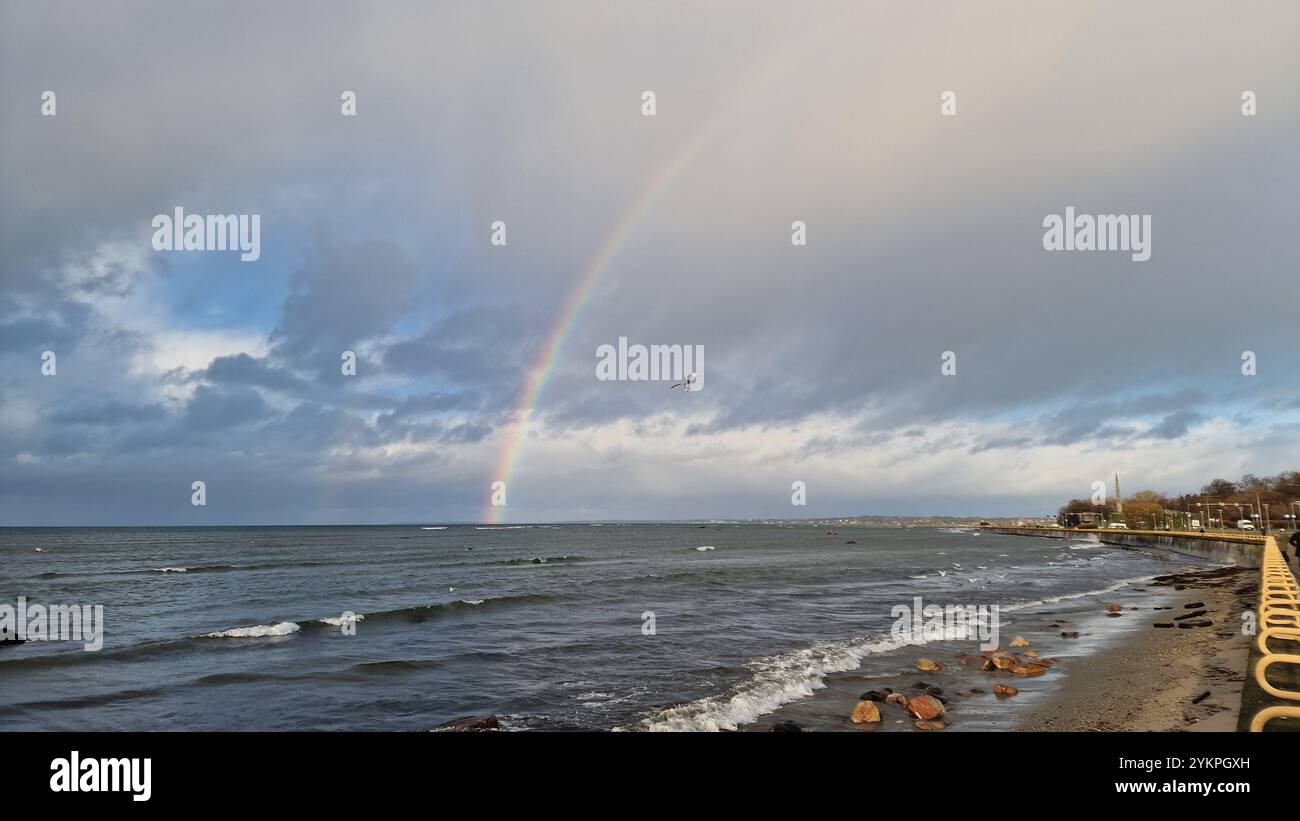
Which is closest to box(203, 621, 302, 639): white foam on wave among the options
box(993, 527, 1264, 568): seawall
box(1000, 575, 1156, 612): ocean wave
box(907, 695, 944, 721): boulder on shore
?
box(907, 695, 944, 721): boulder on shore

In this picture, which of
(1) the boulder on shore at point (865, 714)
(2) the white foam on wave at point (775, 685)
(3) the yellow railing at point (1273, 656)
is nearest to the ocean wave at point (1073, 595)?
(2) the white foam on wave at point (775, 685)

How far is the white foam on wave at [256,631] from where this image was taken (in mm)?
27295

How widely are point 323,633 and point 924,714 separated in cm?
2462

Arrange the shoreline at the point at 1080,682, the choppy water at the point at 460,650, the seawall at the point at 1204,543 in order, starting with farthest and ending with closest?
the seawall at the point at 1204,543 → the choppy water at the point at 460,650 → the shoreline at the point at 1080,682

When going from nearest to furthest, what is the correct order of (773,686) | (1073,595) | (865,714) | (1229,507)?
(865,714) → (773,686) → (1073,595) → (1229,507)

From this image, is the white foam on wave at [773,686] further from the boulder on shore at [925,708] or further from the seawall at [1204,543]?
the seawall at [1204,543]

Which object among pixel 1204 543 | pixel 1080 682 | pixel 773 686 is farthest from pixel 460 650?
pixel 1204 543

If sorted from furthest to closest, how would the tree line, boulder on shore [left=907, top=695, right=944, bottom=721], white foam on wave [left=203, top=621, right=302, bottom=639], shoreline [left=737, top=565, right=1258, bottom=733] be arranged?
the tree line, white foam on wave [left=203, top=621, right=302, bottom=639], boulder on shore [left=907, top=695, right=944, bottom=721], shoreline [left=737, top=565, right=1258, bottom=733]

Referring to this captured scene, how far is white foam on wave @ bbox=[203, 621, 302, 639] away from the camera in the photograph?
27295 millimetres

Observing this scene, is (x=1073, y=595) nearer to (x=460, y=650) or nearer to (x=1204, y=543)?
(x=460, y=650)

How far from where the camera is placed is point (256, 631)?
2808cm

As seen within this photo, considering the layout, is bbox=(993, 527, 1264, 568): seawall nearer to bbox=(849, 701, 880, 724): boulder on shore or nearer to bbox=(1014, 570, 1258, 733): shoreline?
bbox=(1014, 570, 1258, 733): shoreline

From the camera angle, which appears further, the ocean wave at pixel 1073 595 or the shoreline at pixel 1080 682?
the ocean wave at pixel 1073 595

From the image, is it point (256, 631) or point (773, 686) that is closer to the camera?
point (773, 686)
